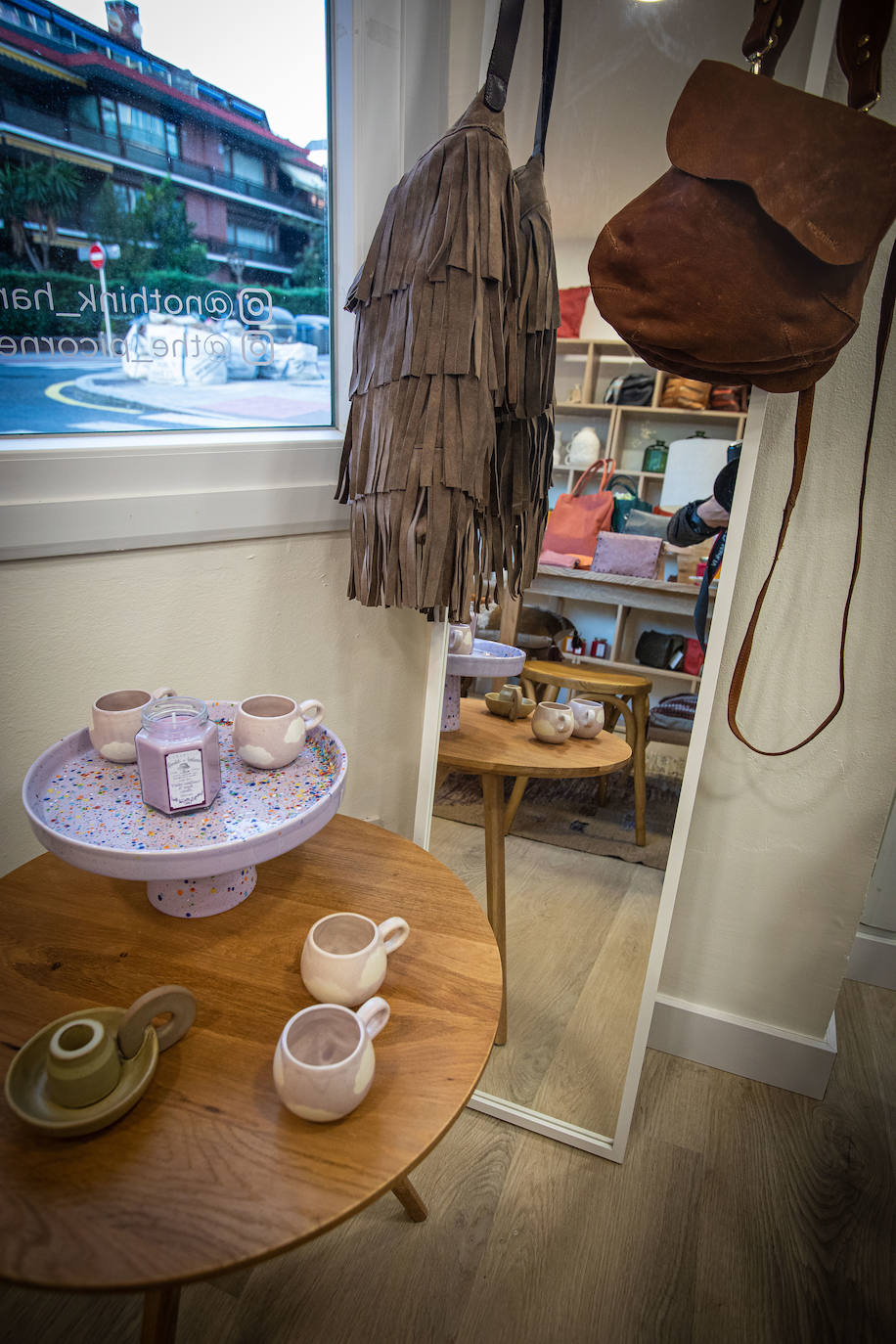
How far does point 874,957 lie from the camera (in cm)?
182

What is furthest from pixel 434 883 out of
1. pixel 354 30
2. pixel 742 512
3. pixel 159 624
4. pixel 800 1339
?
pixel 354 30

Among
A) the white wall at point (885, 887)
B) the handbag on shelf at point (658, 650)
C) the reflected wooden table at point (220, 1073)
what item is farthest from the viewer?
the white wall at point (885, 887)

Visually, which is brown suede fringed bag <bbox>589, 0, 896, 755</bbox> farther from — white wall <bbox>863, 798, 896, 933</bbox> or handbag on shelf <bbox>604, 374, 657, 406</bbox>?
white wall <bbox>863, 798, 896, 933</bbox>

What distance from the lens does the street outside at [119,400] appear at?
94 centimetres

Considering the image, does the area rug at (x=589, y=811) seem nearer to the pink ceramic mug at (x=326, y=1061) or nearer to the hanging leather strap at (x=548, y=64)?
the pink ceramic mug at (x=326, y=1061)

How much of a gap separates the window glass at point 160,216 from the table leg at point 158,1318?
3.15 feet

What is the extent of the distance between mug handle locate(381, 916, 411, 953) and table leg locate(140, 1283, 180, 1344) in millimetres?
352

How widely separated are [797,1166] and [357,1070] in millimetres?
1179

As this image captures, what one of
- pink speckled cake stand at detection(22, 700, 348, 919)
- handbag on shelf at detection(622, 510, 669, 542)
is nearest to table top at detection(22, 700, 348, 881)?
pink speckled cake stand at detection(22, 700, 348, 919)

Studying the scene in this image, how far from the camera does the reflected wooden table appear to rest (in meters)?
0.52

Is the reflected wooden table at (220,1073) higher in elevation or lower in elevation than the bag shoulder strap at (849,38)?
lower

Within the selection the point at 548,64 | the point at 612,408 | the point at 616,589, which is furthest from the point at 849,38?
the point at 616,589

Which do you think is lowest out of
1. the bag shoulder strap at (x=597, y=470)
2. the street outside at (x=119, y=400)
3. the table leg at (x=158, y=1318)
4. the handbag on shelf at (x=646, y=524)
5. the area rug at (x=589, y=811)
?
the table leg at (x=158, y=1318)

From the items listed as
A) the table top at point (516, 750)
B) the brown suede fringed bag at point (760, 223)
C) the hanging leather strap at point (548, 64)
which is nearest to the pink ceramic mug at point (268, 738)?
the table top at point (516, 750)
